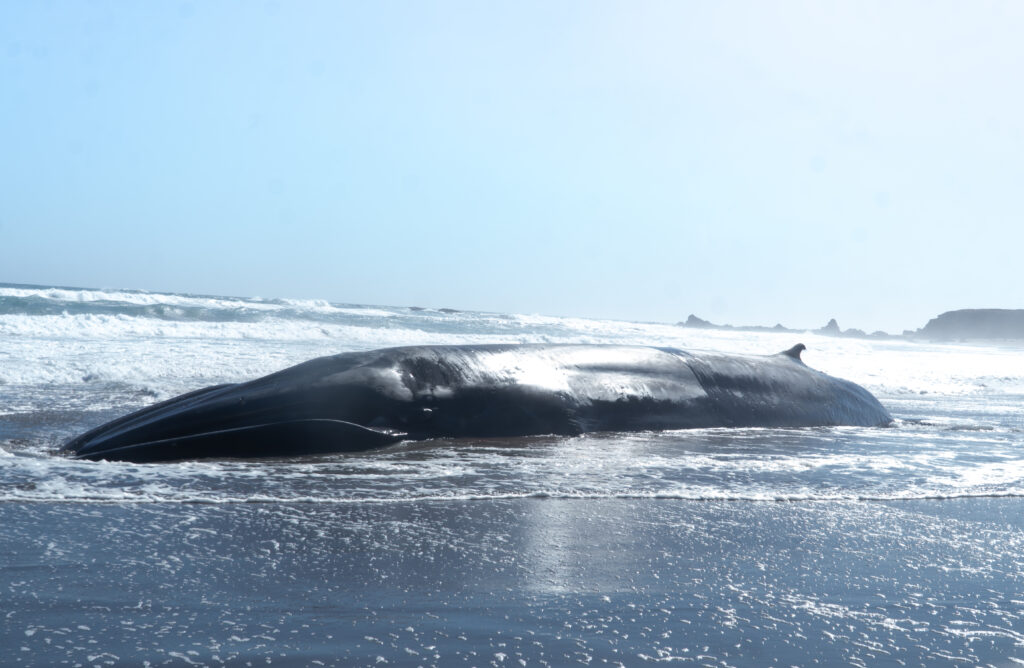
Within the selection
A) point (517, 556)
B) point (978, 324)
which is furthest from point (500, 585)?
point (978, 324)

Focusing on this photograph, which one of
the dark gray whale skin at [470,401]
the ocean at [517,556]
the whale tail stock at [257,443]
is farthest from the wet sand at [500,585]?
the dark gray whale skin at [470,401]

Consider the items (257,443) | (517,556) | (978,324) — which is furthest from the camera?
(978,324)

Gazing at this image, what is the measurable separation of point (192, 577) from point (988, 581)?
7.31ft

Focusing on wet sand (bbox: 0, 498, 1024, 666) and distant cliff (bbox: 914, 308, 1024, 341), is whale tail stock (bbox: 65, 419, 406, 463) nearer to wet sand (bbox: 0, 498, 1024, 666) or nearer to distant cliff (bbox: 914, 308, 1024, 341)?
wet sand (bbox: 0, 498, 1024, 666)

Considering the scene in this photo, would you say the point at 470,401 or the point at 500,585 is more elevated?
the point at 470,401

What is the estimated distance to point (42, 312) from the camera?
27219mm

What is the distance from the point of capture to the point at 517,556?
2715 mm

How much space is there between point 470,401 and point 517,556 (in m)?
2.88

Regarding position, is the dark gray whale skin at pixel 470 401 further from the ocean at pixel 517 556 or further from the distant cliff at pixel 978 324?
the distant cliff at pixel 978 324

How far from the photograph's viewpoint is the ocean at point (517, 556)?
1970 millimetres

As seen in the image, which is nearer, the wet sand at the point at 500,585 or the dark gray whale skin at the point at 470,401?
the wet sand at the point at 500,585

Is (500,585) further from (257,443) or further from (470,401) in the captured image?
(470,401)

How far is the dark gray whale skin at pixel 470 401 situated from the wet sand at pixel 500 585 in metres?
A: 1.35

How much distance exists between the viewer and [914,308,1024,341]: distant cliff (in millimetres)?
84000
